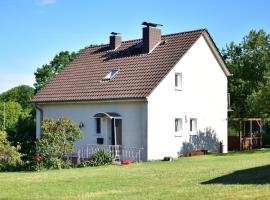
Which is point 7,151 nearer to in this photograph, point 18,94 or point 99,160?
point 99,160

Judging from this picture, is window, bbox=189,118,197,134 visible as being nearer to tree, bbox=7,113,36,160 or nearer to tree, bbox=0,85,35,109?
tree, bbox=7,113,36,160

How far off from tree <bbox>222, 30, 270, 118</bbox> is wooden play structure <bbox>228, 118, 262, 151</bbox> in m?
0.85

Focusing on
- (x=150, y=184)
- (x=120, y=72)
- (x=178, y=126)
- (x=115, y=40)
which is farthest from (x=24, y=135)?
(x=150, y=184)

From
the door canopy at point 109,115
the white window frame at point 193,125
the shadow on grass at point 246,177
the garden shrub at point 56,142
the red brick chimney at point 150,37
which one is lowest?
the shadow on grass at point 246,177

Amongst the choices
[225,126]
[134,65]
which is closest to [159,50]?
[134,65]

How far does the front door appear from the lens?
32.3 meters

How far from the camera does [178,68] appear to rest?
32.8 meters

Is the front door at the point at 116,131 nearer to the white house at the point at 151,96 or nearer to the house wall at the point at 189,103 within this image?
the white house at the point at 151,96

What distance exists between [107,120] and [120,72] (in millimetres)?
3388

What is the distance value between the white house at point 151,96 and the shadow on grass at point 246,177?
35.9ft

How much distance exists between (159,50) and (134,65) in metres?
1.83

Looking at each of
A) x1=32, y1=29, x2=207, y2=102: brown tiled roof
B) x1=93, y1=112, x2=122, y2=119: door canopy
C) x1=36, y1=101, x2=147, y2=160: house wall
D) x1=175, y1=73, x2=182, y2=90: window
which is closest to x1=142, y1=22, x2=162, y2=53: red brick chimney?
x1=32, y1=29, x2=207, y2=102: brown tiled roof

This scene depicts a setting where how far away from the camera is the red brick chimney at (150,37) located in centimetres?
3469

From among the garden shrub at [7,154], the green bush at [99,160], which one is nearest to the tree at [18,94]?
the garden shrub at [7,154]
